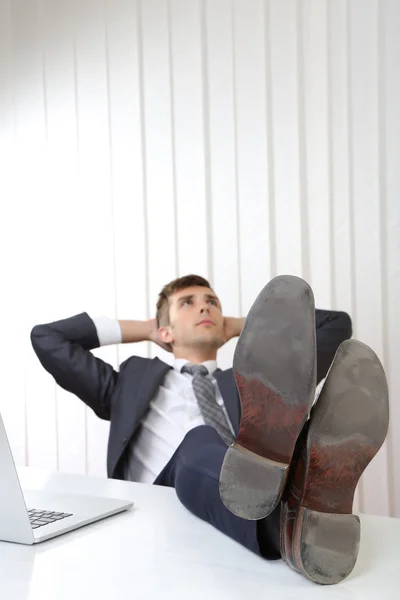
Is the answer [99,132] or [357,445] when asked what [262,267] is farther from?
[357,445]

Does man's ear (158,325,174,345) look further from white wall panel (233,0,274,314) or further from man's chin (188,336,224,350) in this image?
white wall panel (233,0,274,314)

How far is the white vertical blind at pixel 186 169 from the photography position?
244cm

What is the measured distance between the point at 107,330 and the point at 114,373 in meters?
0.16

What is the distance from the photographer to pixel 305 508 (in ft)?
2.80

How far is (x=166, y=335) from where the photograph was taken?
222cm

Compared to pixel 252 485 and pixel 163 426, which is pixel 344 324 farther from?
pixel 252 485

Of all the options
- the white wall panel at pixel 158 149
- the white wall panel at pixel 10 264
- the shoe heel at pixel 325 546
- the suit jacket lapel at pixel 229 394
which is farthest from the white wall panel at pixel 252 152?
the shoe heel at pixel 325 546

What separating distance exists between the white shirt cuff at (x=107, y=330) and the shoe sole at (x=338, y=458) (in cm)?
136

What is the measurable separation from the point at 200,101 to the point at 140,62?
1.07 feet

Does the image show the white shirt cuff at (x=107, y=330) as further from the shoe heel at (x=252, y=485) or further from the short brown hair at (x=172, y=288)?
the shoe heel at (x=252, y=485)

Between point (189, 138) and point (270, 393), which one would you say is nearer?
point (270, 393)

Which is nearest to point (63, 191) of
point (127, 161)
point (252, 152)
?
point (127, 161)

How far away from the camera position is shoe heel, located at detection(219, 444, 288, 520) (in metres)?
0.87

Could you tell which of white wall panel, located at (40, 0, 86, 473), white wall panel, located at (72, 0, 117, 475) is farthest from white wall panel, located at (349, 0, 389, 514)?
white wall panel, located at (40, 0, 86, 473)
